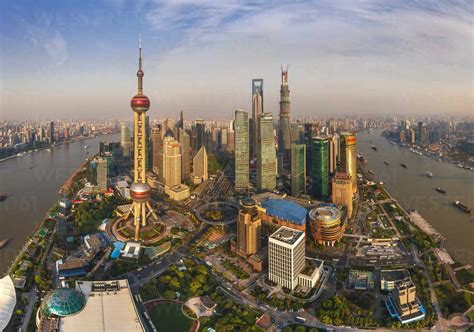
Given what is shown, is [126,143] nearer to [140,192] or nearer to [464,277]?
[140,192]

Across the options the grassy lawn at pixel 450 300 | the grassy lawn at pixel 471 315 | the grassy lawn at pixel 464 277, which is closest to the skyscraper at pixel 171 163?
the grassy lawn at pixel 450 300

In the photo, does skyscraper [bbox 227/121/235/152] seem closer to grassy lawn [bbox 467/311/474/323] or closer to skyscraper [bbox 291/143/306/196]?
skyscraper [bbox 291/143/306/196]

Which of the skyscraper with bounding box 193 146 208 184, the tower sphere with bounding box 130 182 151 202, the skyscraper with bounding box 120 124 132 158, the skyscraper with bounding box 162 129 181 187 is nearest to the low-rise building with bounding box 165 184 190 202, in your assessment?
the skyscraper with bounding box 162 129 181 187

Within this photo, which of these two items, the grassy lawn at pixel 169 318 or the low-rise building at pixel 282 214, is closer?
the grassy lawn at pixel 169 318

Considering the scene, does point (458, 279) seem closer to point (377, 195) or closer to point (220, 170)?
point (377, 195)

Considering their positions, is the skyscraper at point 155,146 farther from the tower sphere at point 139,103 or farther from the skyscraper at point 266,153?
the tower sphere at point 139,103

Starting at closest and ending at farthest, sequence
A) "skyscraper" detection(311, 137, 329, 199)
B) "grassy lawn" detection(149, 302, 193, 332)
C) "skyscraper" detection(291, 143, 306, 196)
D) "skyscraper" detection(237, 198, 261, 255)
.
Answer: "grassy lawn" detection(149, 302, 193, 332) → "skyscraper" detection(237, 198, 261, 255) → "skyscraper" detection(291, 143, 306, 196) → "skyscraper" detection(311, 137, 329, 199)
